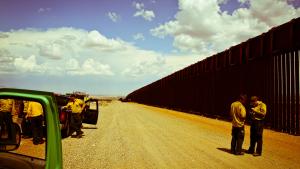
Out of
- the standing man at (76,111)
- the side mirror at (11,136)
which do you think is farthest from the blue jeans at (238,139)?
the side mirror at (11,136)

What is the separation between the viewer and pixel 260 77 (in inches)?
806

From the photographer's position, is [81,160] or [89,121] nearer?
[81,160]

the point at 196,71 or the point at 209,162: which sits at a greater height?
the point at 196,71

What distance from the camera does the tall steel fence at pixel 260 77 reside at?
1694 cm

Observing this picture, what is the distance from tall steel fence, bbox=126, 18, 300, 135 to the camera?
16938mm

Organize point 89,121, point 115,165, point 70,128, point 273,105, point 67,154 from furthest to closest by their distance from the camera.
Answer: point 273,105 → point 89,121 → point 70,128 → point 67,154 → point 115,165

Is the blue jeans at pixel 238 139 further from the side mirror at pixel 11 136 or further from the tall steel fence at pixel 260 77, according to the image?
the side mirror at pixel 11 136

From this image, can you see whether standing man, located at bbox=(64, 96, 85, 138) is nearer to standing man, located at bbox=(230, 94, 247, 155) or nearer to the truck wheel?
the truck wheel

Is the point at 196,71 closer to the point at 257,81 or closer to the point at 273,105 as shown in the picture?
the point at 257,81

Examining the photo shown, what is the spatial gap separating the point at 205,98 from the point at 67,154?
74.5 feet

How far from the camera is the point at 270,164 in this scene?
9594 mm

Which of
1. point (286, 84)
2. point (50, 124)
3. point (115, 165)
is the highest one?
point (286, 84)

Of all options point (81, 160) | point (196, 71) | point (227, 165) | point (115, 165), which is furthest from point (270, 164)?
point (196, 71)

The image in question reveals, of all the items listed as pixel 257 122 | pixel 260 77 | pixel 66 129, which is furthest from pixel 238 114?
pixel 260 77
